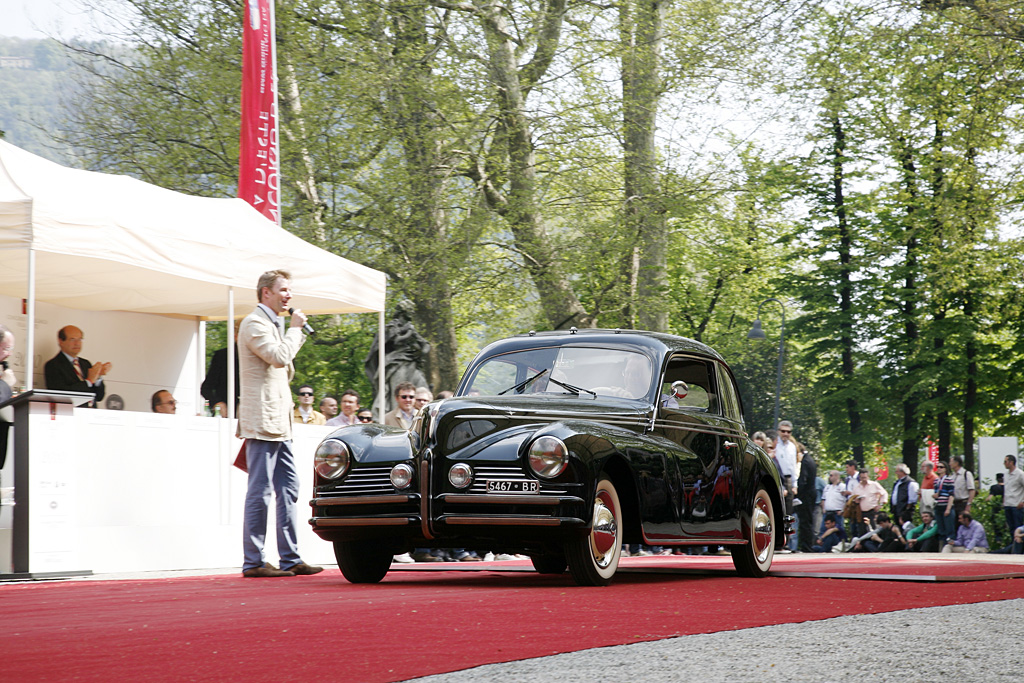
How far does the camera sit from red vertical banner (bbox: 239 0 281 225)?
16.7 m

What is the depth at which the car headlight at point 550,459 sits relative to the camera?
802 cm

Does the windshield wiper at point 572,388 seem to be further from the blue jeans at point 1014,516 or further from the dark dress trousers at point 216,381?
the blue jeans at point 1014,516

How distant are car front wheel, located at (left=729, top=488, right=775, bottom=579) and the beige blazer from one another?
12.6 feet

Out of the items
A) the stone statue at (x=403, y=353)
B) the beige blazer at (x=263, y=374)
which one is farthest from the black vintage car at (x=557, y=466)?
the stone statue at (x=403, y=353)

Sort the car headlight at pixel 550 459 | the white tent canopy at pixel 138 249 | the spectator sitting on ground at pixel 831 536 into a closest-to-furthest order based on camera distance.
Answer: the car headlight at pixel 550 459
the white tent canopy at pixel 138 249
the spectator sitting on ground at pixel 831 536

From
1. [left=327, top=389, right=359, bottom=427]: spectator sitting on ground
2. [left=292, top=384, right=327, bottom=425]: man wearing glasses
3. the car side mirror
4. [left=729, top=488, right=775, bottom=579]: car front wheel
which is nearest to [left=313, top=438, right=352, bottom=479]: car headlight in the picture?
the car side mirror

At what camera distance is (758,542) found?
34.8 feet

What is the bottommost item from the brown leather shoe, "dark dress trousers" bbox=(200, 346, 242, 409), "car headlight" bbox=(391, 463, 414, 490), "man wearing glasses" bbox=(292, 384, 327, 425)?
the brown leather shoe

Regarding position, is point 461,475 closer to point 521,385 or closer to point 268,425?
point 521,385

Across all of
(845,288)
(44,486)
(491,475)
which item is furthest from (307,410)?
(845,288)

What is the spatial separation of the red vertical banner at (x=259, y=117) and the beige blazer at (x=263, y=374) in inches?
290

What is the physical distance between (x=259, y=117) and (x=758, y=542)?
9.79 m

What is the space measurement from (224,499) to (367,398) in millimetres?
28151

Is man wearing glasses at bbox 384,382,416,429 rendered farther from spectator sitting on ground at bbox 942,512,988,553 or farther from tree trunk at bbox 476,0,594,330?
spectator sitting on ground at bbox 942,512,988,553
